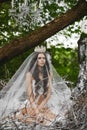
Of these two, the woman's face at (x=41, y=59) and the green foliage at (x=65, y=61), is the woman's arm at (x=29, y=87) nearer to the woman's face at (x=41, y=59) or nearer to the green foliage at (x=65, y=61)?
the woman's face at (x=41, y=59)

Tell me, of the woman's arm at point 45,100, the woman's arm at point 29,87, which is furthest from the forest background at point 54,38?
the woman's arm at point 45,100

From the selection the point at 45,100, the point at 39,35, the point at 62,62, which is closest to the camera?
the point at 45,100

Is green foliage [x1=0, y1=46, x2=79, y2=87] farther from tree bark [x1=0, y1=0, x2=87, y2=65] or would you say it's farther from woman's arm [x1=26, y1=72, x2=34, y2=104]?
woman's arm [x1=26, y1=72, x2=34, y2=104]

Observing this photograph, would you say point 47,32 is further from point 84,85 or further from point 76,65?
point 76,65

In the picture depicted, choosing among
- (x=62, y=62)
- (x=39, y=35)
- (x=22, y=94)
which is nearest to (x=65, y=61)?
(x=62, y=62)

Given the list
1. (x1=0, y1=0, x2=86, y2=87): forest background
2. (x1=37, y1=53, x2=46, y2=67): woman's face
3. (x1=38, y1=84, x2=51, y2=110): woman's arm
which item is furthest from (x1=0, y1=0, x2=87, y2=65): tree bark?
(x1=0, y1=0, x2=86, y2=87): forest background

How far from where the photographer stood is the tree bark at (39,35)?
9.65m

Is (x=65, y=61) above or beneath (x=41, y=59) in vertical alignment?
beneath

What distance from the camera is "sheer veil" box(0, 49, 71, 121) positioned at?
28.0 ft

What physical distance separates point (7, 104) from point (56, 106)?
680mm

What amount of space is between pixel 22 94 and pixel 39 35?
135 centimetres

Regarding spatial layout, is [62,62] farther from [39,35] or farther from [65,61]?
[39,35]

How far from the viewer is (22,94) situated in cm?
873

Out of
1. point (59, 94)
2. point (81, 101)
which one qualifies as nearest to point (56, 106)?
point (59, 94)
